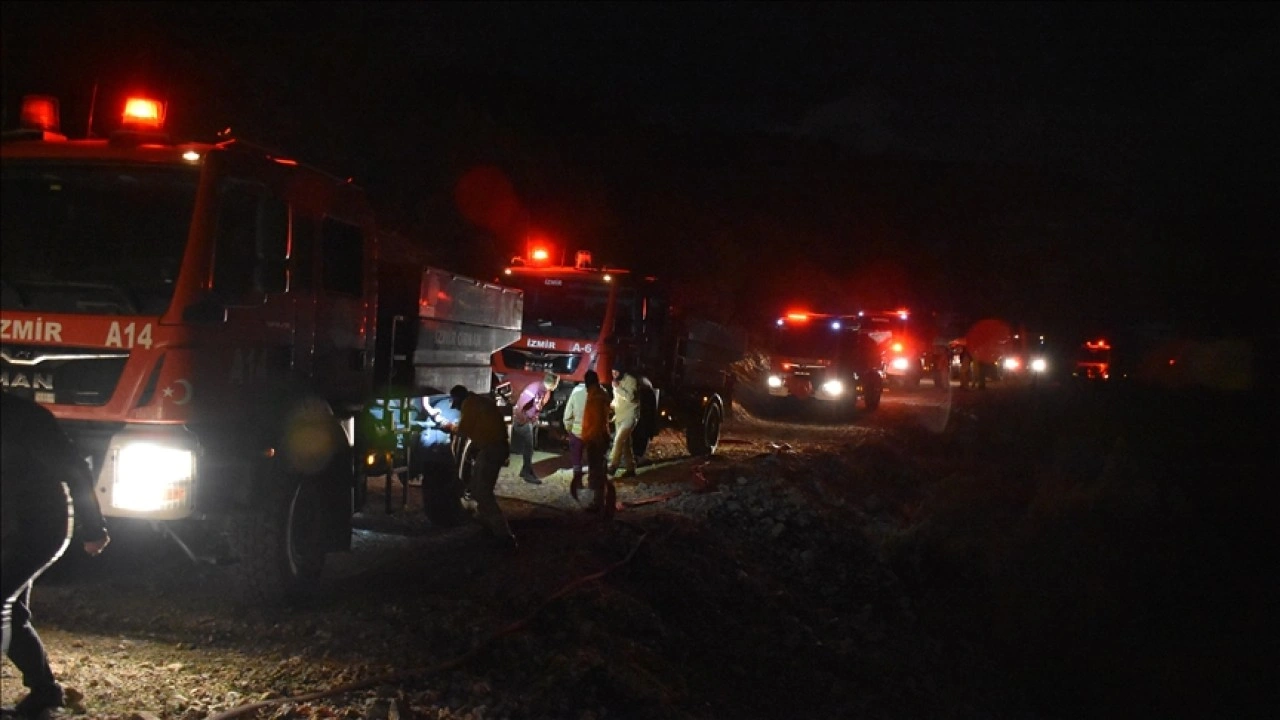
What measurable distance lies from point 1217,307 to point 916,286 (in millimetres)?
29012

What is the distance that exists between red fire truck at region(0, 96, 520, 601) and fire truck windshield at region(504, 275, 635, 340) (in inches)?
302

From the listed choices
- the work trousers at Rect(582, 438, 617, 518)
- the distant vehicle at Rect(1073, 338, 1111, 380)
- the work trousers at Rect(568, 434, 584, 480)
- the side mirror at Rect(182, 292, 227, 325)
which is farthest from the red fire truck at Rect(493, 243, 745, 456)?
the distant vehicle at Rect(1073, 338, 1111, 380)

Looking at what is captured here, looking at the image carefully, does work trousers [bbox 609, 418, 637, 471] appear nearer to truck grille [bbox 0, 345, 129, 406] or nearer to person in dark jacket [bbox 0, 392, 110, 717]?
truck grille [bbox 0, 345, 129, 406]

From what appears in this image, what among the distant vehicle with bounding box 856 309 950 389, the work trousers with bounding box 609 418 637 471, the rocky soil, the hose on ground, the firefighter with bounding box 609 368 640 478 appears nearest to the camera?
the hose on ground

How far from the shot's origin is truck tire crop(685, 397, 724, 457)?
17328 mm

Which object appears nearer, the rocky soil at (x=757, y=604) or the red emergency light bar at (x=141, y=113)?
the rocky soil at (x=757, y=604)

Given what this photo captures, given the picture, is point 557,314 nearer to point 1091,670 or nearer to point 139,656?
point 1091,670

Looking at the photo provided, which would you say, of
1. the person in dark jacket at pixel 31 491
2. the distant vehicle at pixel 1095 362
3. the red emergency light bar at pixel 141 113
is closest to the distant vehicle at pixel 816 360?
the red emergency light bar at pixel 141 113

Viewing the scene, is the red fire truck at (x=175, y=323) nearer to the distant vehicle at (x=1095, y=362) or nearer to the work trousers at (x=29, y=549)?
the work trousers at (x=29, y=549)

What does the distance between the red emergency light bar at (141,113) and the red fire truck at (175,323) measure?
1cm

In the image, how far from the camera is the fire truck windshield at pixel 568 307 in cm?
1487

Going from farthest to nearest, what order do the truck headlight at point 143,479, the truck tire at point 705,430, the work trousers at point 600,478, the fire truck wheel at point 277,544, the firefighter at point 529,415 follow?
the truck tire at point 705,430 → the firefighter at point 529,415 → the work trousers at point 600,478 → the fire truck wheel at point 277,544 → the truck headlight at point 143,479

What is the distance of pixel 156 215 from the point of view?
607 centimetres

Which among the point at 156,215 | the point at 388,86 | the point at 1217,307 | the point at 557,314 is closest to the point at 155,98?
the point at 156,215
